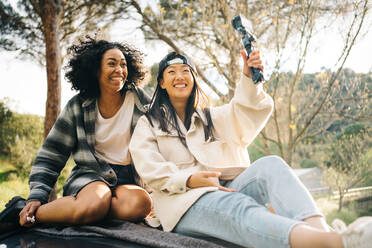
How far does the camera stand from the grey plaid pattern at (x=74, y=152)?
6.57 feet

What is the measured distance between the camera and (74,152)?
216cm

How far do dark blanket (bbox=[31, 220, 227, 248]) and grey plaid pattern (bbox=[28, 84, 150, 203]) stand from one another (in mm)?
244

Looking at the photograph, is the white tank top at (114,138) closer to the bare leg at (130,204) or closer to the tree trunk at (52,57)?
the bare leg at (130,204)

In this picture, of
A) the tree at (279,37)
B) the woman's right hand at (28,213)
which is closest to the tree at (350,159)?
the tree at (279,37)

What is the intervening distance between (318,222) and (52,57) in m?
4.52

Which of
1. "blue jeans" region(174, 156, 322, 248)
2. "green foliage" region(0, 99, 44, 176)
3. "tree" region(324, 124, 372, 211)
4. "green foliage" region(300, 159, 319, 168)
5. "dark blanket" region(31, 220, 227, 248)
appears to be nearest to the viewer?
"blue jeans" region(174, 156, 322, 248)

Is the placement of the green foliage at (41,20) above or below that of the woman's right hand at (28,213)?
above

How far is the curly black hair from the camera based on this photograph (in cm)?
223

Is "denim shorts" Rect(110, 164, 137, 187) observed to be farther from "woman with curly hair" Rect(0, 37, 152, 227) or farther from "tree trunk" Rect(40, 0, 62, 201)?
"tree trunk" Rect(40, 0, 62, 201)

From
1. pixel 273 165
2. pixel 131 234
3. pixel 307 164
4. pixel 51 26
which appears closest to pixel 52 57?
pixel 51 26

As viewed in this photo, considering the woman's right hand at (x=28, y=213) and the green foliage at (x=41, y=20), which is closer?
the woman's right hand at (x=28, y=213)

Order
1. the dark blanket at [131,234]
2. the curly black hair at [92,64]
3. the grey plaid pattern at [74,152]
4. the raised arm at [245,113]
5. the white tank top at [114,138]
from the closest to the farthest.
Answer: the dark blanket at [131,234] < the raised arm at [245,113] < the grey plaid pattern at [74,152] < the white tank top at [114,138] < the curly black hair at [92,64]

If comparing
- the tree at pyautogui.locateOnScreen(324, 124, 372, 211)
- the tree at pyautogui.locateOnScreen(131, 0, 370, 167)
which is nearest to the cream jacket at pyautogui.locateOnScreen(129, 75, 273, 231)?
the tree at pyautogui.locateOnScreen(131, 0, 370, 167)

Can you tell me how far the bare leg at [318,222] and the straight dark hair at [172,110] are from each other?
75 centimetres
